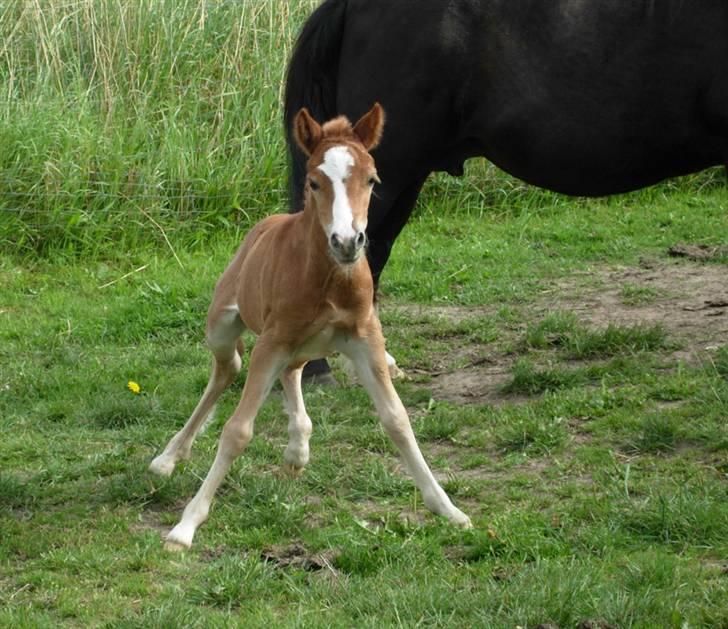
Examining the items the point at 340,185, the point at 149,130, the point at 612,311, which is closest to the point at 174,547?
the point at 340,185

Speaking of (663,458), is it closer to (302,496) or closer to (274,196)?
(302,496)

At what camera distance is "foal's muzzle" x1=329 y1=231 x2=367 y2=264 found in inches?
165

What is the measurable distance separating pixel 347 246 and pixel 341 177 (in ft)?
1.00

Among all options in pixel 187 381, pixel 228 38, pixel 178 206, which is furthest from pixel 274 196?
pixel 187 381

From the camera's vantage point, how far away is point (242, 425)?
4734 millimetres

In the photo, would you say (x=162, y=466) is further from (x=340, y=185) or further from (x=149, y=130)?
Answer: (x=149, y=130)

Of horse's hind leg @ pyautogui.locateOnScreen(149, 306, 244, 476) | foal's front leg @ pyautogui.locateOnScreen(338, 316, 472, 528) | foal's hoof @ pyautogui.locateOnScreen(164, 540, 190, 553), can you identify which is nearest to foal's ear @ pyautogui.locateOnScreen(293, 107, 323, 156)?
foal's front leg @ pyautogui.locateOnScreen(338, 316, 472, 528)

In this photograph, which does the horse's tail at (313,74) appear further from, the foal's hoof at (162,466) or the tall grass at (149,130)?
the tall grass at (149,130)

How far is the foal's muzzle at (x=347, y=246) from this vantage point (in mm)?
4191

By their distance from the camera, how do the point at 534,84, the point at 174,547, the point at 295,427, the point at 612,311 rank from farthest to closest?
1. the point at 612,311
2. the point at 534,84
3. the point at 295,427
4. the point at 174,547

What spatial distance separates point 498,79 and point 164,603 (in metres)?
3.30

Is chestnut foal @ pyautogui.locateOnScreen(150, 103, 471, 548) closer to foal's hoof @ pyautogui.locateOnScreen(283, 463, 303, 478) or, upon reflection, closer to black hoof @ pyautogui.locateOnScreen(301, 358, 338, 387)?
foal's hoof @ pyautogui.locateOnScreen(283, 463, 303, 478)

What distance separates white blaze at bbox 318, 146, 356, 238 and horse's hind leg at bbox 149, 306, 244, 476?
3.60 feet

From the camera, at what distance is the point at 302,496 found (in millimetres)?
5090
